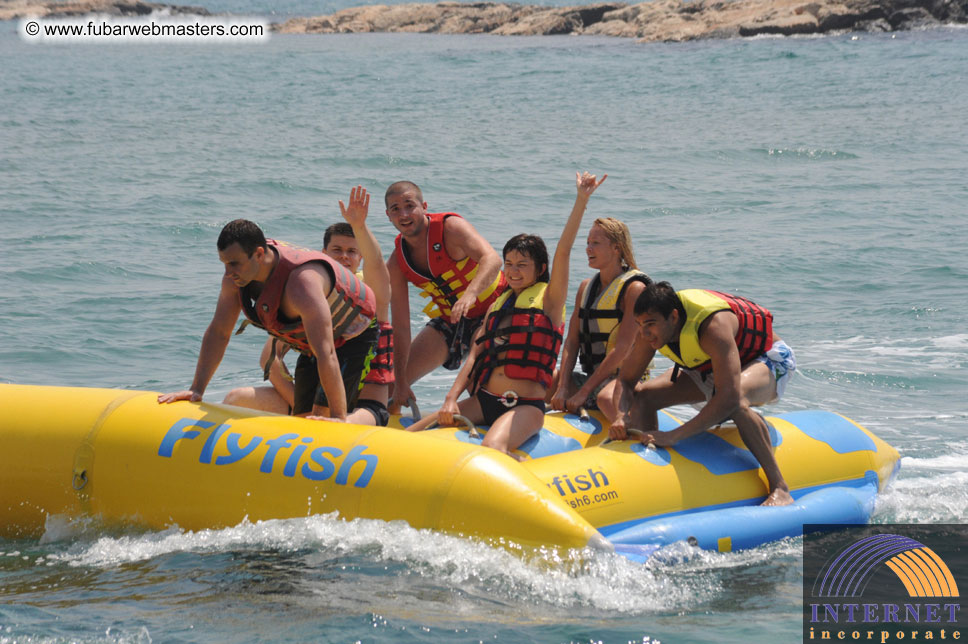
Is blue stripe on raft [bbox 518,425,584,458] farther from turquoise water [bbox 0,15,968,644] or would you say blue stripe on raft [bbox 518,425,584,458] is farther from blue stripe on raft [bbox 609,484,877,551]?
turquoise water [bbox 0,15,968,644]

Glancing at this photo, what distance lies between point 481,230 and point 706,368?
7790 mm

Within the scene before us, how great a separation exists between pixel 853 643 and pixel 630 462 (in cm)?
132

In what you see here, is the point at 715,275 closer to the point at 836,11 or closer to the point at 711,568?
the point at 711,568

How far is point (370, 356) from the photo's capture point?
5109mm

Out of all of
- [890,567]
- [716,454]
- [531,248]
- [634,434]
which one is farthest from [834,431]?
[531,248]

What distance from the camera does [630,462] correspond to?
491 centimetres

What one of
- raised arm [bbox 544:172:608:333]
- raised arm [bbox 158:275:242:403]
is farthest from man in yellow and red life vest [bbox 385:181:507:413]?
raised arm [bbox 158:275:242:403]

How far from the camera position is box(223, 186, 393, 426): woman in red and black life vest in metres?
5.20

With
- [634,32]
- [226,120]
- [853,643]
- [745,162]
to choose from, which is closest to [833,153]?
[745,162]

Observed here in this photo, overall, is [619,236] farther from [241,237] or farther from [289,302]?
[241,237]

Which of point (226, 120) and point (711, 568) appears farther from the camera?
point (226, 120)

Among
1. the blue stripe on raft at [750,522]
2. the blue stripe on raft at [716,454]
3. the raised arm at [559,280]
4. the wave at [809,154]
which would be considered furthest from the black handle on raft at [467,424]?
the wave at [809,154]

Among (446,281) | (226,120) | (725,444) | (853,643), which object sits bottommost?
(853,643)

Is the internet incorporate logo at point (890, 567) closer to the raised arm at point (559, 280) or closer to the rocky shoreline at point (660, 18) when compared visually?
the raised arm at point (559, 280)
